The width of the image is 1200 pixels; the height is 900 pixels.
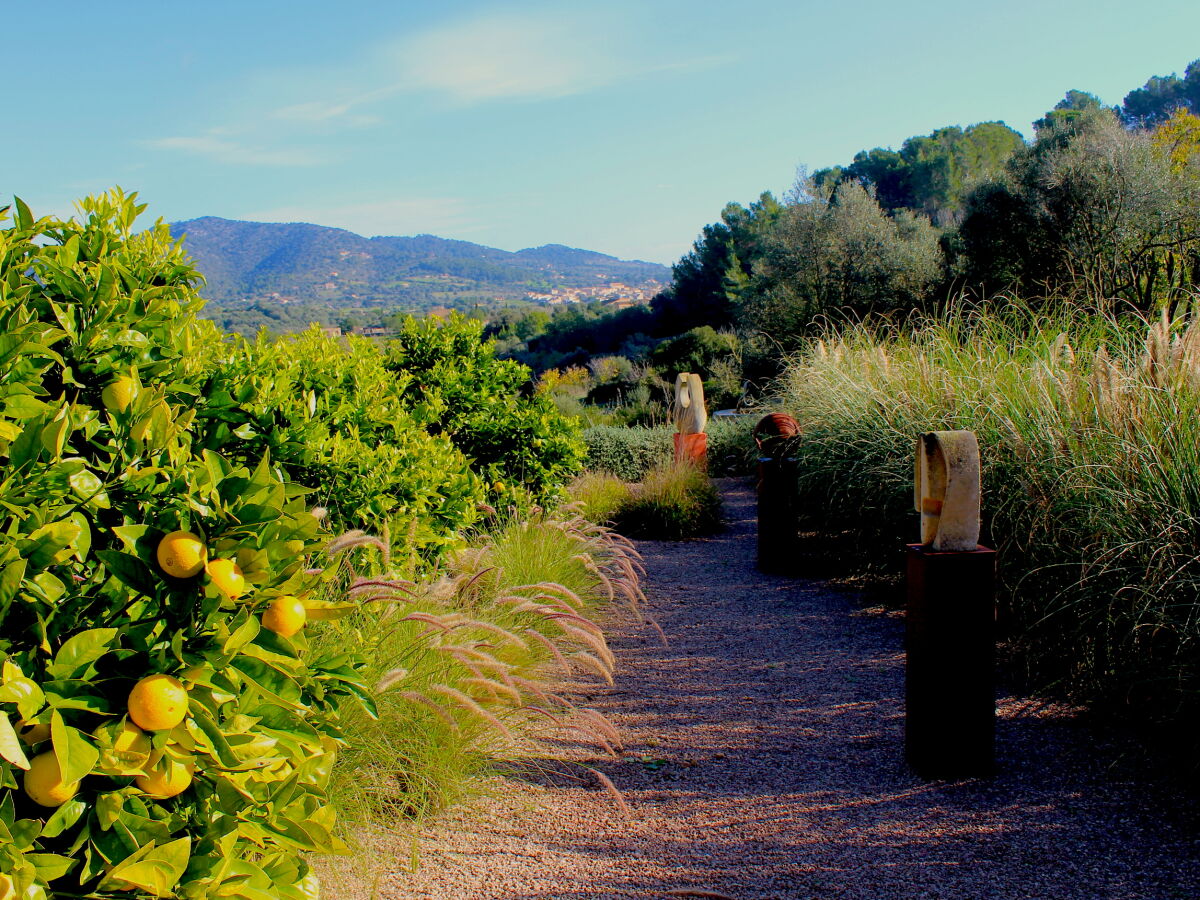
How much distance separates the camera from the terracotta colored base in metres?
8.70

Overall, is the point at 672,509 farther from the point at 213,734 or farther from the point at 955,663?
the point at 213,734

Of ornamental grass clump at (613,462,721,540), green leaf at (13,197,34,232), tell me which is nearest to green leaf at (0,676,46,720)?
green leaf at (13,197,34,232)

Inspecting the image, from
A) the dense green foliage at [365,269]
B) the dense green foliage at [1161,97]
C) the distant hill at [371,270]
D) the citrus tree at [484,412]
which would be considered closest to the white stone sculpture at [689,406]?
the citrus tree at [484,412]

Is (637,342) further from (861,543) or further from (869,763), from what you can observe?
(869,763)

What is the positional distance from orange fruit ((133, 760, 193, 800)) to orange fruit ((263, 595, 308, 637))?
0.88 feet

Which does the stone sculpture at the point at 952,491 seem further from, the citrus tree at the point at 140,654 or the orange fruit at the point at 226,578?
the orange fruit at the point at 226,578

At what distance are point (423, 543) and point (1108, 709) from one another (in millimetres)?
3101

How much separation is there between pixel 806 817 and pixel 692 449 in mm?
6245

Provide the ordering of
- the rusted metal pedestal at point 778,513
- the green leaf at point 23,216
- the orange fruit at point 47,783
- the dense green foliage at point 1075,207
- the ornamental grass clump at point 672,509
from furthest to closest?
the dense green foliage at point 1075,207, the ornamental grass clump at point 672,509, the rusted metal pedestal at point 778,513, the green leaf at point 23,216, the orange fruit at point 47,783

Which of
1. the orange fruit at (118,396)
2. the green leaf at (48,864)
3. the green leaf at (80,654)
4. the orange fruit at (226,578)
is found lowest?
the green leaf at (48,864)

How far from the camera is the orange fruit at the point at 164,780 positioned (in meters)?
1.33

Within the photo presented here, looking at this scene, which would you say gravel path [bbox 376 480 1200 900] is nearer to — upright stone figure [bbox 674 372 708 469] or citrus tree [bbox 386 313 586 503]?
citrus tree [bbox 386 313 586 503]

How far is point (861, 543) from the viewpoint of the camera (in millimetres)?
5805

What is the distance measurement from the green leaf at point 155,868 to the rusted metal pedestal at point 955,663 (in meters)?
2.45
